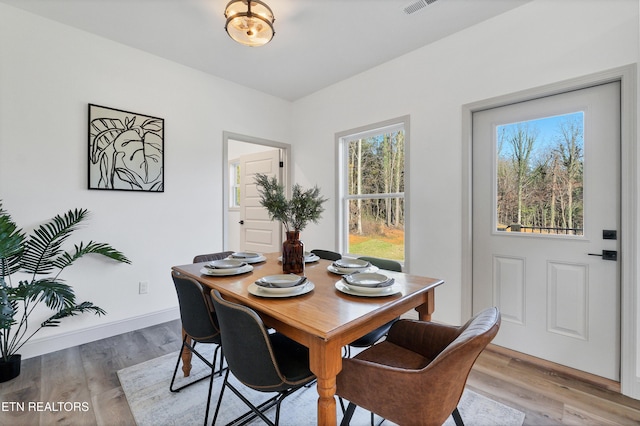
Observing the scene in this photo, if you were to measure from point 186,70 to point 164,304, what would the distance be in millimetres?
2594

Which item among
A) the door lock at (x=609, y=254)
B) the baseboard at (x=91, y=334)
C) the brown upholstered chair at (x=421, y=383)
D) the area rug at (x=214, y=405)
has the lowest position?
the area rug at (x=214, y=405)

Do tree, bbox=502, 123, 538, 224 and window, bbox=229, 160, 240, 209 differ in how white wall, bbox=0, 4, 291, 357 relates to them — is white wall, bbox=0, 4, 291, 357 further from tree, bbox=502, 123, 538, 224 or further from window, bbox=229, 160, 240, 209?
tree, bbox=502, 123, 538, 224

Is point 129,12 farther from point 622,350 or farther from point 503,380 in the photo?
point 622,350

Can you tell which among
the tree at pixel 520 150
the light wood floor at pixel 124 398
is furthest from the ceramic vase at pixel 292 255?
the tree at pixel 520 150

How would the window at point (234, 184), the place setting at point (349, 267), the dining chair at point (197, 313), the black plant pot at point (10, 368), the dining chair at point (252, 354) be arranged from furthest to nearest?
the window at point (234, 184) < the black plant pot at point (10, 368) < the place setting at point (349, 267) < the dining chair at point (197, 313) < the dining chair at point (252, 354)

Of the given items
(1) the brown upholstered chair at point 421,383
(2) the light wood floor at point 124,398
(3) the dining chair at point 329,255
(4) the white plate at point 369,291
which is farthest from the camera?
(3) the dining chair at point 329,255

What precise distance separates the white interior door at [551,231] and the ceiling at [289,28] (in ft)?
3.13

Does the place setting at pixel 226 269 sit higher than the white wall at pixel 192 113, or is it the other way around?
the white wall at pixel 192 113

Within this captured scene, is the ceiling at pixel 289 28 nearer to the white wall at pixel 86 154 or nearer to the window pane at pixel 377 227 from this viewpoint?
the white wall at pixel 86 154

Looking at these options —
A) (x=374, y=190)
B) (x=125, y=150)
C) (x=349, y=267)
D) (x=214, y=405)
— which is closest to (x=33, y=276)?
(x=125, y=150)

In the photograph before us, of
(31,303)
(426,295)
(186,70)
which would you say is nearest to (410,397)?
(426,295)

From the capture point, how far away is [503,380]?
1.99 meters

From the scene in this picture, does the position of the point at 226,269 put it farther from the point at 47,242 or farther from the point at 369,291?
the point at 47,242

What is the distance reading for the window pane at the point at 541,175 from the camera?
6.84 feet
